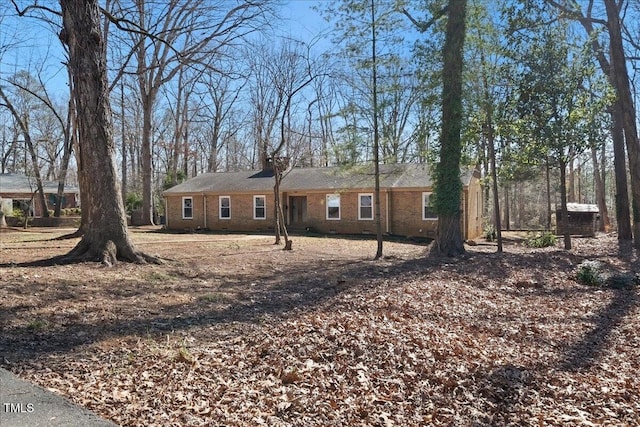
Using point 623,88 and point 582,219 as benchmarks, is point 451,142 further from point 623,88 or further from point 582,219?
point 582,219

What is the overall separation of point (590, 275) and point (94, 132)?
10086mm

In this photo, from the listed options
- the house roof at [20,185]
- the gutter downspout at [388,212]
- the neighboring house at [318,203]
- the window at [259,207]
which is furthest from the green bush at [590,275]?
the house roof at [20,185]

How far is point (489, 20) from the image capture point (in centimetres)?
1302

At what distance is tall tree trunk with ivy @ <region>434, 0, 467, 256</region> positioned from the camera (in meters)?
12.3

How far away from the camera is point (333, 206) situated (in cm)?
2333

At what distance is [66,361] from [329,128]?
1149 inches

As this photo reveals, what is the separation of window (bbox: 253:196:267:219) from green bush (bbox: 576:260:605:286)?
1671 centimetres

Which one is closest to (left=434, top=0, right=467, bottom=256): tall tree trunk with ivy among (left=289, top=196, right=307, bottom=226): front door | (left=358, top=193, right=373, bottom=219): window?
(left=358, top=193, right=373, bottom=219): window

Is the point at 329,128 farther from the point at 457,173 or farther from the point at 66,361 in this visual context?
the point at 66,361

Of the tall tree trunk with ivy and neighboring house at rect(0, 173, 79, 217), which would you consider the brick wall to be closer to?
the tall tree trunk with ivy

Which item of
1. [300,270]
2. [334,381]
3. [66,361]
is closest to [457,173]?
[300,270]

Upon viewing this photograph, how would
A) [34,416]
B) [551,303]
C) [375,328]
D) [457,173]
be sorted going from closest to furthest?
[34,416]
[375,328]
[551,303]
[457,173]

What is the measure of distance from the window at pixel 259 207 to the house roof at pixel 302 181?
0.54 meters

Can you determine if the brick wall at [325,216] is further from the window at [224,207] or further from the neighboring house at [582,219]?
the neighboring house at [582,219]
